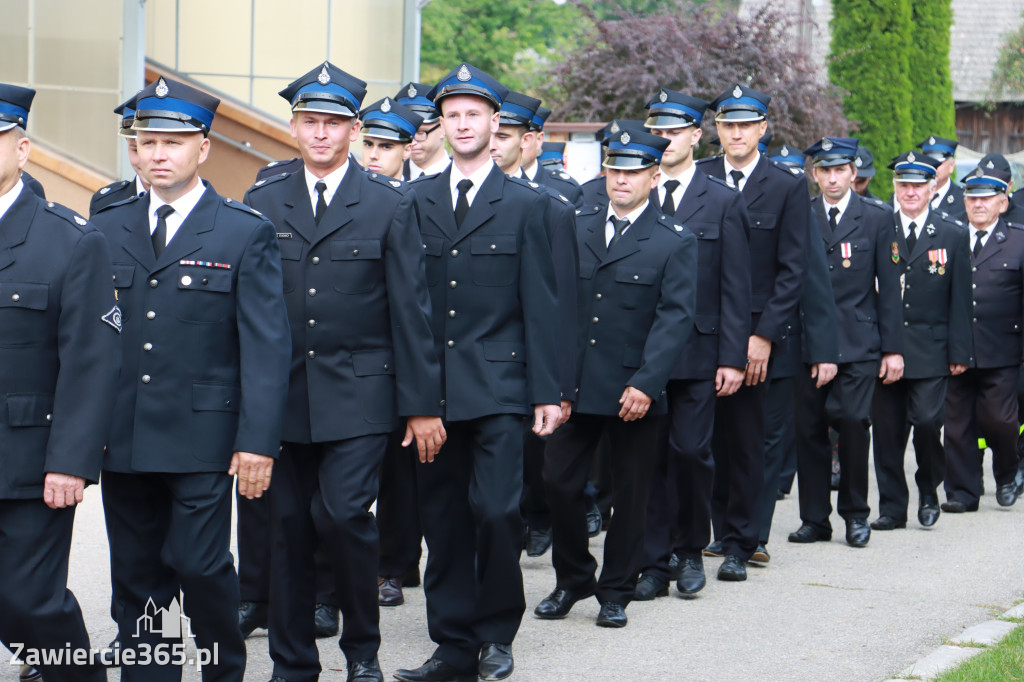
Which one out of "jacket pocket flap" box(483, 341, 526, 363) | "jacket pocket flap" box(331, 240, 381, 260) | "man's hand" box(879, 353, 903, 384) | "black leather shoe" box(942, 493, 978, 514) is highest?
"jacket pocket flap" box(331, 240, 381, 260)

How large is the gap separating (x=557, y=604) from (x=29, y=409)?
3032 mm

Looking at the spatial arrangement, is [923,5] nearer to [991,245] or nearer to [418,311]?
[991,245]

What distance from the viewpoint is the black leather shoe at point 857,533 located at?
907 centimetres

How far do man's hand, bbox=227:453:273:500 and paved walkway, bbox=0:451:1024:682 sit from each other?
3.49ft

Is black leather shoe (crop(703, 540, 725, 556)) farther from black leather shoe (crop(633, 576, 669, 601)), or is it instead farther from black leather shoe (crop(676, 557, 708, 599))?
black leather shoe (crop(633, 576, 669, 601))

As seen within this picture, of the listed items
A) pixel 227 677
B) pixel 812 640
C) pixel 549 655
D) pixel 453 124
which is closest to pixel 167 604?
pixel 227 677

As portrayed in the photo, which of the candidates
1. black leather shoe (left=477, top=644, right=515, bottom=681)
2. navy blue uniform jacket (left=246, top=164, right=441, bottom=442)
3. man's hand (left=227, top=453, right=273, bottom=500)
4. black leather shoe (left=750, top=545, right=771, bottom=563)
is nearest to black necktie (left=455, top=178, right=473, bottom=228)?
navy blue uniform jacket (left=246, top=164, right=441, bottom=442)

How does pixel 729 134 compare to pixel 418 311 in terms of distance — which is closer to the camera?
pixel 418 311

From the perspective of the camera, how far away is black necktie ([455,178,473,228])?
6156 mm

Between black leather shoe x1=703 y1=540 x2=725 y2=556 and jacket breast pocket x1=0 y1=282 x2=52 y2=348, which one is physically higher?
jacket breast pocket x1=0 y1=282 x2=52 y2=348

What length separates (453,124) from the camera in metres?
6.13

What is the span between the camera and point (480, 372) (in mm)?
5992

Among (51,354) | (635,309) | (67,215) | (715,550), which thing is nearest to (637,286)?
→ (635,309)

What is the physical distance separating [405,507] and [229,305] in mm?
2574
